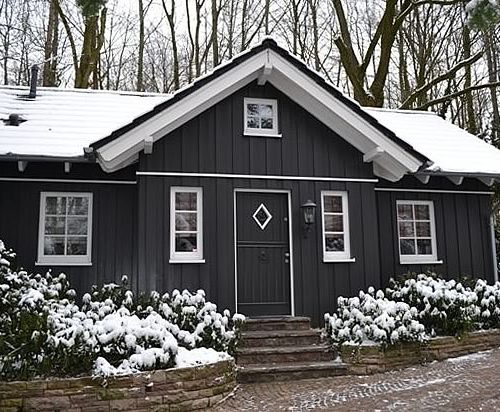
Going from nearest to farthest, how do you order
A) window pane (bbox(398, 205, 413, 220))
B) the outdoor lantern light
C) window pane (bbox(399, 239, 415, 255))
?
the outdoor lantern light → window pane (bbox(399, 239, 415, 255)) → window pane (bbox(398, 205, 413, 220))

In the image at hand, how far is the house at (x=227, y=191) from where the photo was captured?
877 cm

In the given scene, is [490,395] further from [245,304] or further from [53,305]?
[53,305]

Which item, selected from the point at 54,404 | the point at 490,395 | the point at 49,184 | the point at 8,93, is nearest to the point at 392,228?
the point at 490,395

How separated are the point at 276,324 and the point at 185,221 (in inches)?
85.0

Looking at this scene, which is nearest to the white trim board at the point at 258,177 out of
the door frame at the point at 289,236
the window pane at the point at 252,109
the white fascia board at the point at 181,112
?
the door frame at the point at 289,236

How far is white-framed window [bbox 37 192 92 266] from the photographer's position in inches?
366

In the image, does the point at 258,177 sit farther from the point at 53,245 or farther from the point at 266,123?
the point at 53,245

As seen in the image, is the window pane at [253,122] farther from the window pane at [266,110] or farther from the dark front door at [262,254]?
the dark front door at [262,254]

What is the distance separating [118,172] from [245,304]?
315 centimetres

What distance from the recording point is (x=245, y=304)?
29.4 feet

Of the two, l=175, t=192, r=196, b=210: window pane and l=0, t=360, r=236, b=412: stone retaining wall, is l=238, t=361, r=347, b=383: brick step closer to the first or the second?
l=0, t=360, r=236, b=412: stone retaining wall

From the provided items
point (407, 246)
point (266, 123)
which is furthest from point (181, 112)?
point (407, 246)

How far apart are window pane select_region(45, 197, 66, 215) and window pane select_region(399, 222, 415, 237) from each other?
20.2ft

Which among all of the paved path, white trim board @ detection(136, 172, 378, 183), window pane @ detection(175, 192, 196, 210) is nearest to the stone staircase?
the paved path
